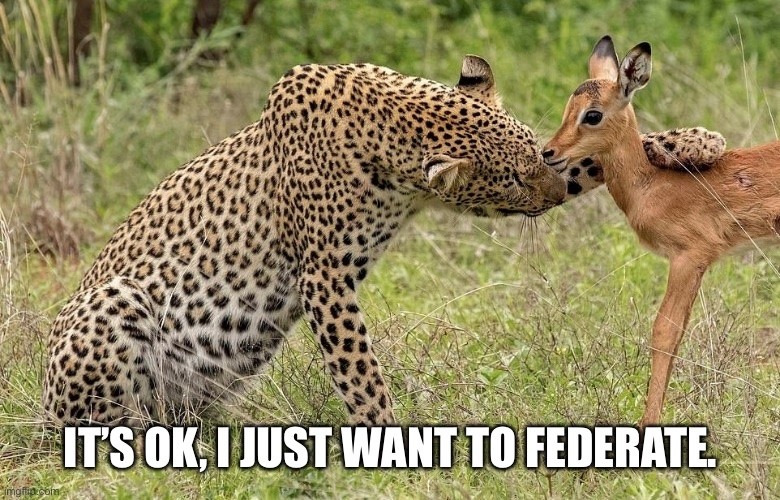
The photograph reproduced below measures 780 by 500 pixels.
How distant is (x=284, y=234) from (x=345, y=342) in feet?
2.02

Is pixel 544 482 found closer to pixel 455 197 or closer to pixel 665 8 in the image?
pixel 455 197

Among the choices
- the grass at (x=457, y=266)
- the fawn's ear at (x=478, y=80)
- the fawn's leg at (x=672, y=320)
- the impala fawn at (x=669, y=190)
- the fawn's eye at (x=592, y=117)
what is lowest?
the grass at (x=457, y=266)

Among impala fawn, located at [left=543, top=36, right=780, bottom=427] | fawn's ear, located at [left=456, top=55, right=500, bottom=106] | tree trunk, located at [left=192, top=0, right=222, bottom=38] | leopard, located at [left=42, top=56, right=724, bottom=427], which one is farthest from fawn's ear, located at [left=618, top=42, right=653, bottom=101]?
tree trunk, located at [left=192, top=0, right=222, bottom=38]

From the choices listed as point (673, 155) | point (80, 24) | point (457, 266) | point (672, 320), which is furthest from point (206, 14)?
point (672, 320)

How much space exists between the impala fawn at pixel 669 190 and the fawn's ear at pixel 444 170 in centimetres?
48

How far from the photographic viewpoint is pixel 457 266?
360 inches

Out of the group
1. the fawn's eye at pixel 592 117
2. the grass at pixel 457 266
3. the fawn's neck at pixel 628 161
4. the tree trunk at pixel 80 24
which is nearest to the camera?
the grass at pixel 457 266

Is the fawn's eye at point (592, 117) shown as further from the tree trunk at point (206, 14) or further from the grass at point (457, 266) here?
the tree trunk at point (206, 14)

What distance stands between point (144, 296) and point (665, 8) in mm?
7558

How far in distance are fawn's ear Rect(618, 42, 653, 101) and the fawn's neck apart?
17 centimetres

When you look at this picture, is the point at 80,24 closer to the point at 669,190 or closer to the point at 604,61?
the point at 604,61

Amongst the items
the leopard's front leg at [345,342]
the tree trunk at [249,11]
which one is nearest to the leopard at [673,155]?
the leopard's front leg at [345,342]

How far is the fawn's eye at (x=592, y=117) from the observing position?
6.52 m

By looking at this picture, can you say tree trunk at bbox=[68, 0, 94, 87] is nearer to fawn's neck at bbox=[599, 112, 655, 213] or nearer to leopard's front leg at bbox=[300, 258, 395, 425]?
leopard's front leg at bbox=[300, 258, 395, 425]
